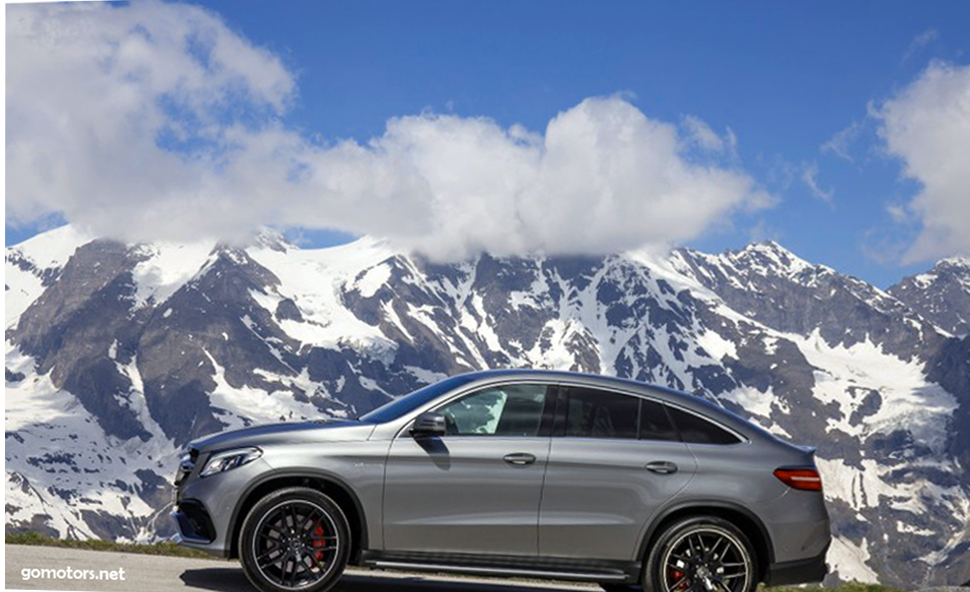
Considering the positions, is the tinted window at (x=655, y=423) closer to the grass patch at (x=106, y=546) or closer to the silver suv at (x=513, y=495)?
the silver suv at (x=513, y=495)

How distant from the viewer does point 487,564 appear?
31.7 ft

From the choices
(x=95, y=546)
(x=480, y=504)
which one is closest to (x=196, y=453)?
(x=480, y=504)

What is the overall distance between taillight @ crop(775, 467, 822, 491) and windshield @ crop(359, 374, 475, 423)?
2.72 meters

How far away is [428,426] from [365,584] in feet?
8.05

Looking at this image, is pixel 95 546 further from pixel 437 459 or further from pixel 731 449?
pixel 731 449

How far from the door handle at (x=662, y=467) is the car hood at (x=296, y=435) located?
2300 millimetres

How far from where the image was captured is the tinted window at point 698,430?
402 inches

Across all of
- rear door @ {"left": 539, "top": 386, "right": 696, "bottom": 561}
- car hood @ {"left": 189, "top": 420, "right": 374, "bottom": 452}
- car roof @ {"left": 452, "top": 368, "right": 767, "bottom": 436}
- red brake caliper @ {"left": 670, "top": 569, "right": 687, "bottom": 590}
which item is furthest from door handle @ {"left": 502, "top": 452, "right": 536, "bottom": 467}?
red brake caliper @ {"left": 670, "top": 569, "right": 687, "bottom": 590}

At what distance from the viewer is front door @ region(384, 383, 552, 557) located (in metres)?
9.62

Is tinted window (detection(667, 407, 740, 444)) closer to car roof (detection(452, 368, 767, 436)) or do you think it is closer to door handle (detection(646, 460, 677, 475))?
car roof (detection(452, 368, 767, 436))

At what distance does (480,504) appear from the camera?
31.7 feet

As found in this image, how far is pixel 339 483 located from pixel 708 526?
304 centimetres

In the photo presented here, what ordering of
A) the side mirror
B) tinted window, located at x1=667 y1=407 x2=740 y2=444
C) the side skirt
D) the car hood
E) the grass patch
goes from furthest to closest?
the grass patch < tinted window, located at x1=667 y1=407 x2=740 y2=444 < the car hood < the side skirt < the side mirror

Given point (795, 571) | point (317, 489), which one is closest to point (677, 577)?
point (795, 571)
